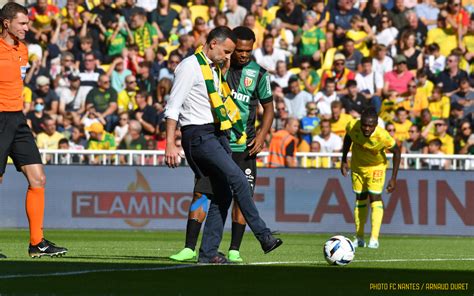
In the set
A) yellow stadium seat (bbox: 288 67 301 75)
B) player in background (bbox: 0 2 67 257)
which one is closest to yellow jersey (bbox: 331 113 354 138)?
yellow stadium seat (bbox: 288 67 301 75)

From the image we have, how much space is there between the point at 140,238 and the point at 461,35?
9763mm

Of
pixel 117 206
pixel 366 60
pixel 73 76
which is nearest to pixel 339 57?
pixel 366 60

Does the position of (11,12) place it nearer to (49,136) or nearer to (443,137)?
(49,136)

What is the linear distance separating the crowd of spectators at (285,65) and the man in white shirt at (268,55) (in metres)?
0.03

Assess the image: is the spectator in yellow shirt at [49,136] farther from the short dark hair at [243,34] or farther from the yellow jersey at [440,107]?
the short dark hair at [243,34]

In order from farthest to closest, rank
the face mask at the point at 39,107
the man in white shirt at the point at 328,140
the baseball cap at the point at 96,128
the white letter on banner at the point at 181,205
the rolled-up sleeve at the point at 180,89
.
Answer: the face mask at the point at 39,107
the baseball cap at the point at 96,128
the man in white shirt at the point at 328,140
the white letter on banner at the point at 181,205
the rolled-up sleeve at the point at 180,89

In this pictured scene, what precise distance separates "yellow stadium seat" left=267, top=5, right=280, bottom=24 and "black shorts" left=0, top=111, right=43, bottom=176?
560 inches

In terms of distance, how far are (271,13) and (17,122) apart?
14.6 metres

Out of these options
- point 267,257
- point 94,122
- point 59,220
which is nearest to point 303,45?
point 94,122

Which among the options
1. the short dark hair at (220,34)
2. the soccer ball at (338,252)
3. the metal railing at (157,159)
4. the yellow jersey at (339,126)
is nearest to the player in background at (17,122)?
the short dark hair at (220,34)

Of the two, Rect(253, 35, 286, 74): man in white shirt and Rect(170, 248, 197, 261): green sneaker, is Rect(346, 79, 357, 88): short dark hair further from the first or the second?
Rect(170, 248, 197, 261): green sneaker

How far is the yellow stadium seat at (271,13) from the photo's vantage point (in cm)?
2566

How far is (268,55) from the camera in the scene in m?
24.8

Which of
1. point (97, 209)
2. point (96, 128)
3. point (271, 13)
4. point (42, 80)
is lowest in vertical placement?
point (97, 209)
